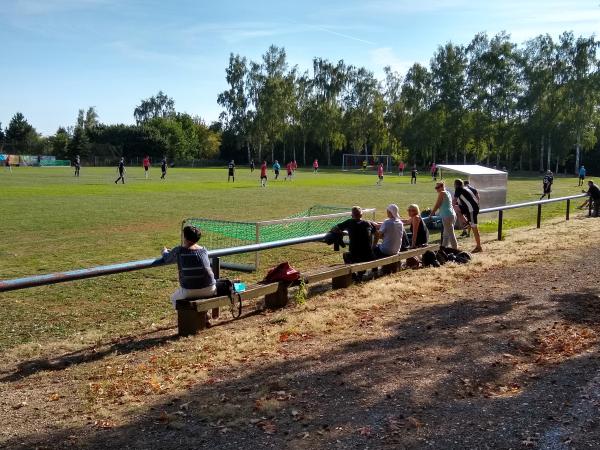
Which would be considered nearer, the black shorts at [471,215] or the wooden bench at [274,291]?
the wooden bench at [274,291]

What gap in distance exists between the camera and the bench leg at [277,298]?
816 cm

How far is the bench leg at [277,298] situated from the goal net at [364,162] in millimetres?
73519

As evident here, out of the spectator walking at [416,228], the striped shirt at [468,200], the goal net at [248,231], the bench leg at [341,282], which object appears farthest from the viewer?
the striped shirt at [468,200]

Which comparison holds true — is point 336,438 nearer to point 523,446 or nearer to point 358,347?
point 523,446

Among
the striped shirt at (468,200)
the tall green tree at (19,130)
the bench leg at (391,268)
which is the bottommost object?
the bench leg at (391,268)

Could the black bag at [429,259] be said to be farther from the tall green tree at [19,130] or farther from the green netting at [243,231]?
the tall green tree at [19,130]

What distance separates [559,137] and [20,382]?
70.0m

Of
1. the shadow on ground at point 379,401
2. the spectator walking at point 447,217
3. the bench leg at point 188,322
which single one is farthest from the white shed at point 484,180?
the bench leg at point 188,322

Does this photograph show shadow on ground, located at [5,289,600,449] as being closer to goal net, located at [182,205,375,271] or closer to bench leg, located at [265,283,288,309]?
bench leg, located at [265,283,288,309]

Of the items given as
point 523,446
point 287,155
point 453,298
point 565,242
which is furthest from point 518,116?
point 523,446

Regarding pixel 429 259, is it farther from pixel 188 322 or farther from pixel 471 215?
pixel 188 322

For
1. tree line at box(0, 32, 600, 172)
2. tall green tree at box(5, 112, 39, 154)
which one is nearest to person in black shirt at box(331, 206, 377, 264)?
tree line at box(0, 32, 600, 172)

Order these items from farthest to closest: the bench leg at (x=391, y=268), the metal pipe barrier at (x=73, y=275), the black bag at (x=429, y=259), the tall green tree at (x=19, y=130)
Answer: the tall green tree at (x=19, y=130)
the black bag at (x=429, y=259)
the bench leg at (x=391, y=268)
the metal pipe barrier at (x=73, y=275)

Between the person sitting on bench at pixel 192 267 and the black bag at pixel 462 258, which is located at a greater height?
the person sitting on bench at pixel 192 267
